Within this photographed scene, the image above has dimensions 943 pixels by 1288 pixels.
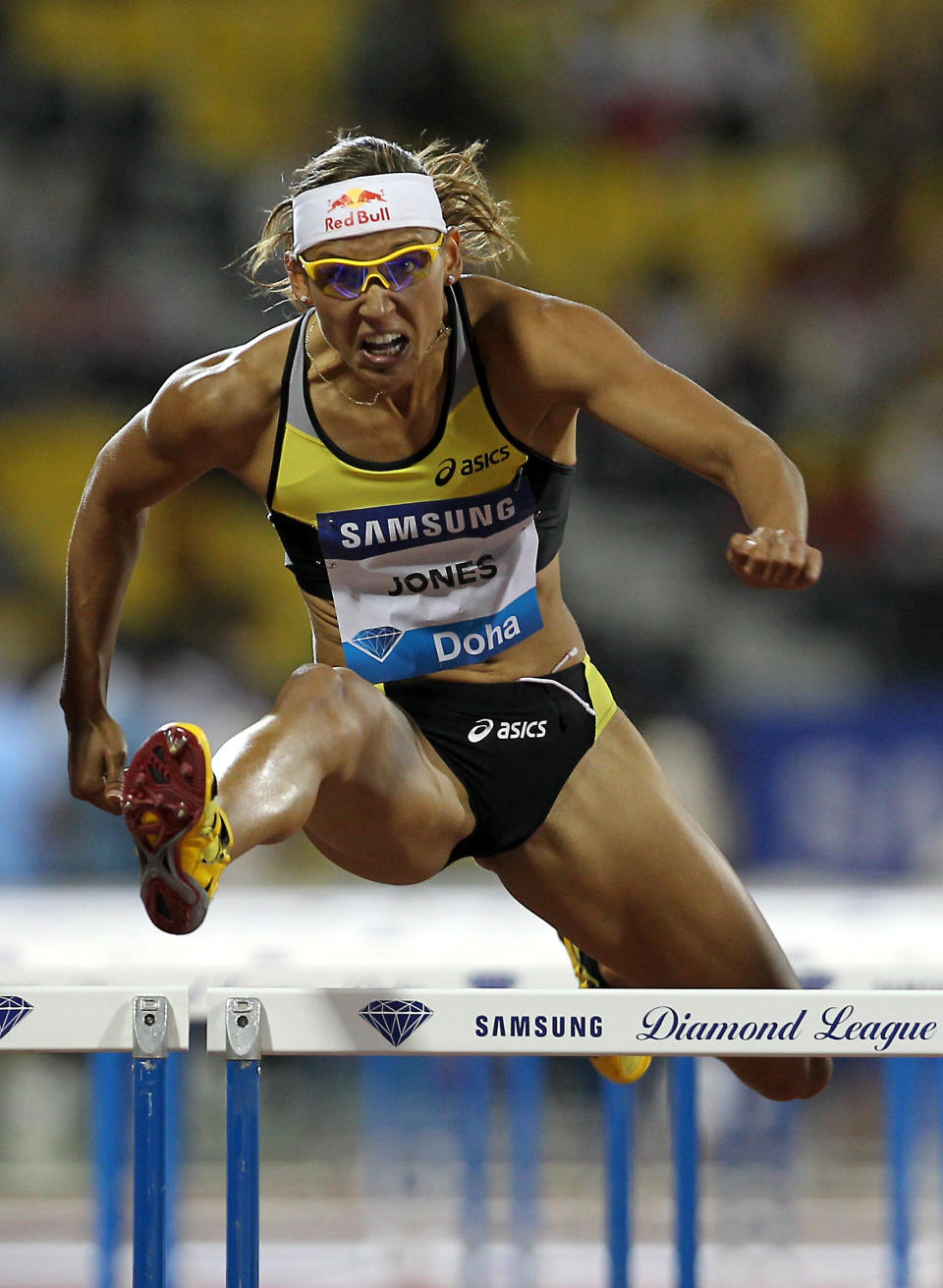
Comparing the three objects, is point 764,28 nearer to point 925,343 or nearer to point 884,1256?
point 925,343

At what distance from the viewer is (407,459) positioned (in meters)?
2.45

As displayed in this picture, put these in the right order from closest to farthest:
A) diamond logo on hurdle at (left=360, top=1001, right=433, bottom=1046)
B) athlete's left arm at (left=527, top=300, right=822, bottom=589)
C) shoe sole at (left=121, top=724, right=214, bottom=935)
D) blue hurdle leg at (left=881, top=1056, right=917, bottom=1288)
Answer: shoe sole at (left=121, top=724, right=214, bottom=935) < diamond logo on hurdle at (left=360, top=1001, right=433, bottom=1046) < athlete's left arm at (left=527, top=300, right=822, bottom=589) < blue hurdle leg at (left=881, top=1056, right=917, bottom=1288)

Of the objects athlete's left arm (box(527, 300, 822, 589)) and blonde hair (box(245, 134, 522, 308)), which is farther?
blonde hair (box(245, 134, 522, 308))

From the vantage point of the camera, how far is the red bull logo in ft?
7.66

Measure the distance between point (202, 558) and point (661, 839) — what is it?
15.2ft

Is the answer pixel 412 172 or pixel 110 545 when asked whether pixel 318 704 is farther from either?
→ pixel 412 172

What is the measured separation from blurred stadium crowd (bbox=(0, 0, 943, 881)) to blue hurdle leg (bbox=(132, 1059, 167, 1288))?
439cm

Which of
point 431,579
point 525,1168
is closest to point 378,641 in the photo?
point 431,579

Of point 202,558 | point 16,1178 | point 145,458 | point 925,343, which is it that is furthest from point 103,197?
point 145,458

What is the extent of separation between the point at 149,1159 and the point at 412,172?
1461 millimetres

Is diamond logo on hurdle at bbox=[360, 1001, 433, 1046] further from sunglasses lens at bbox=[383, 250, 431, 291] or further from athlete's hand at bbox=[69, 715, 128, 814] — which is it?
sunglasses lens at bbox=[383, 250, 431, 291]

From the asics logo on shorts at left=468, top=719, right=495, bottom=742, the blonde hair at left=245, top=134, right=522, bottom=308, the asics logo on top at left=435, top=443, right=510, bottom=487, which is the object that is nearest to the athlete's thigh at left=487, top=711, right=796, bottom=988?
the asics logo on shorts at left=468, top=719, right=495, bottom=742

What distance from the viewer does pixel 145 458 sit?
8.38ft

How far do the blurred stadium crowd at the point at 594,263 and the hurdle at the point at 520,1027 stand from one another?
431 cm
